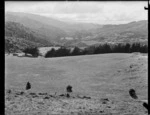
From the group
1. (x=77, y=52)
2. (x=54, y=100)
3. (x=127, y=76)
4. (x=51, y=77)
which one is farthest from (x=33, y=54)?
(x=54, y=100)

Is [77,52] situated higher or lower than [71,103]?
higher

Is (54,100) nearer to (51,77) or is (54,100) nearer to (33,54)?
(51,77)

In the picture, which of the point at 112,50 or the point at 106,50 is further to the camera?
the point at 112,50

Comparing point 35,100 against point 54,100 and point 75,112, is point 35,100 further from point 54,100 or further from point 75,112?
point 75,112

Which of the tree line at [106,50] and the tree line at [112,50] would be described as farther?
the tree line at [106,50]

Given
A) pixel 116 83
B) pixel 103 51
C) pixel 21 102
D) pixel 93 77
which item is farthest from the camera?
pixel 103 51

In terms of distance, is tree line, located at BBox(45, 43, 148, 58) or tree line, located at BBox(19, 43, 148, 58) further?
tree line, located at BBox(19, 43, 148, 58)

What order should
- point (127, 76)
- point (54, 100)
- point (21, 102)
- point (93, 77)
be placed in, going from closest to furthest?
1. point (21, 102)
2. point (54, 100)
3. point (127, 76)
4. point (93, 77)
